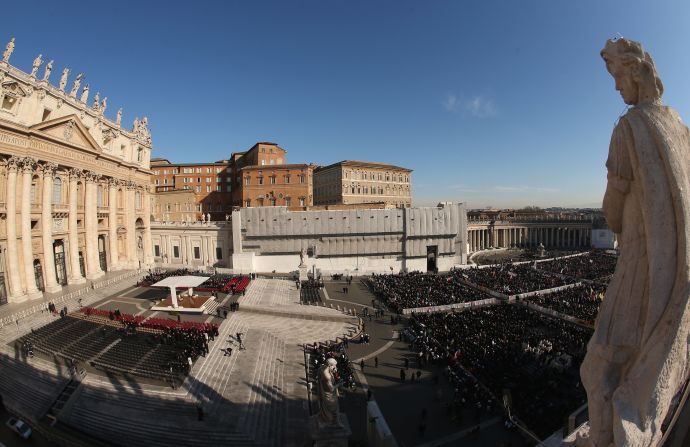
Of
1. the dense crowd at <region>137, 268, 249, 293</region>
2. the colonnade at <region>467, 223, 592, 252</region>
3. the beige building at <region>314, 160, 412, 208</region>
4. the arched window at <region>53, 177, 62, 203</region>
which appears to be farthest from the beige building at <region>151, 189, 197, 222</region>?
the colonnade at <region>467, 223, 592, 252</region>

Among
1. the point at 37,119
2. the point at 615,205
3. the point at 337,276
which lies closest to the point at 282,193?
the point at 337,276

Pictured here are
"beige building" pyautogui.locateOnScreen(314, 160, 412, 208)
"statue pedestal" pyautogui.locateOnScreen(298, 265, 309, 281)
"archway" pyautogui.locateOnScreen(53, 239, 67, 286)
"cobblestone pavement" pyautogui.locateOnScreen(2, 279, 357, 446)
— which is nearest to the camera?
"cobblestone pavement" pyautogui.locateOnScreen(2, 279, 357, 446)

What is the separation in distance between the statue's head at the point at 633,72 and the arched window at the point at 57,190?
35.6m

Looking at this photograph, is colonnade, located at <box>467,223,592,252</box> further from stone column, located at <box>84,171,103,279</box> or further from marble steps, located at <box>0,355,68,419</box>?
marble steps, located at <box>0,355,68,419</box>

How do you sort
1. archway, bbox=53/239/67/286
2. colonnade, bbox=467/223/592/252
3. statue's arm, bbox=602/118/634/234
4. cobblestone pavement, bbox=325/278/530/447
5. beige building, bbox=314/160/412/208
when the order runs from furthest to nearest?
→ colonnade, bbox=467/223/592/252
beige building, bbox=314/160/412/208
archway, bbox=53/239/67/286
cobblestone pavement, bbox=325/278/530/447
statue's arm, bbox=602/118/634/234

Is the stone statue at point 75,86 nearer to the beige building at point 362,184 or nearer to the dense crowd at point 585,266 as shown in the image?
the beige building at point 362,184

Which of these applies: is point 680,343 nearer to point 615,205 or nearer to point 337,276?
point 615,205

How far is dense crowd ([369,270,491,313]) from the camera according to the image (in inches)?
1056

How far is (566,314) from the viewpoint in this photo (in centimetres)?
2341

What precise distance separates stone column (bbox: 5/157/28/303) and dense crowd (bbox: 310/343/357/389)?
2016 cm

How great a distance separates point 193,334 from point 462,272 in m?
29.9

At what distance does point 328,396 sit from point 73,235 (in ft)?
94.9

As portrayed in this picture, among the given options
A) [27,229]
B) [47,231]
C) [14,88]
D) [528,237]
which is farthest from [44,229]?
[528,237]

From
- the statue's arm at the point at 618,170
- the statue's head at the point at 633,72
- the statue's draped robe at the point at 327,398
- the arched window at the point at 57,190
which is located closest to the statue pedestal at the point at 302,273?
the arched window at the point at 57,190
